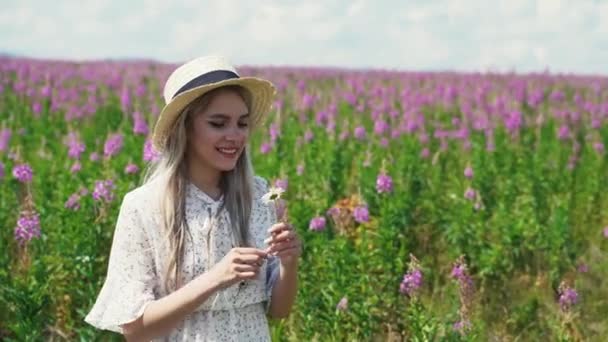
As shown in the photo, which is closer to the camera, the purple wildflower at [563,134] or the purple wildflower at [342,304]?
the purple wildflower at [342,304]

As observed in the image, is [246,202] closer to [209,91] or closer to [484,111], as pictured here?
[209,91]

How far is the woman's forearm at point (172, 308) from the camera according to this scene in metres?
2.69

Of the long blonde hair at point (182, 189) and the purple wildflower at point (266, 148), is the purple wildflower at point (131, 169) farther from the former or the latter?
the long blonde hair at point (182, 189)

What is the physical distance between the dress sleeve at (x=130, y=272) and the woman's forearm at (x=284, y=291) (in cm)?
35

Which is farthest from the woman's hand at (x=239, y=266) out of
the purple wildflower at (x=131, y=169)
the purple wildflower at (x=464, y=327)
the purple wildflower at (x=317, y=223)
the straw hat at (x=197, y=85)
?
the purple wildflower at (x=131, y=169)

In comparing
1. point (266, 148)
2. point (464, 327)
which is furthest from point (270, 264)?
point (266, 148)

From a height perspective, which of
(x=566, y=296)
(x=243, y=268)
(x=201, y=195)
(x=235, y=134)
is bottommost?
(x=566, y=296)

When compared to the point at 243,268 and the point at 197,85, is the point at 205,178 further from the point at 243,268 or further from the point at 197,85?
the point at 243,268

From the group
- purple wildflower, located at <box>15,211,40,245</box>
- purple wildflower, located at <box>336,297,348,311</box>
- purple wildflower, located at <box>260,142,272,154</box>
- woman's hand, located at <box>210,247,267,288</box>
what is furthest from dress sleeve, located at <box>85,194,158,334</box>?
purple wildflower, located at <box>260,142,272,154</box>

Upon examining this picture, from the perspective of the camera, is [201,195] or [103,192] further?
[103,192]

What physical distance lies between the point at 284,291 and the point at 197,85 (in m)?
0.63

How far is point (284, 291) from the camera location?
9.63 feet

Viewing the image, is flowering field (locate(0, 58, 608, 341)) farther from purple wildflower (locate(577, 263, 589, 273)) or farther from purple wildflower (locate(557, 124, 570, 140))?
purple wildflower (locate(557, 124, 570, 140))

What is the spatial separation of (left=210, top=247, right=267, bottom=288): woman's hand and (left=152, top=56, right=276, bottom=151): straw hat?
1.54 feet
